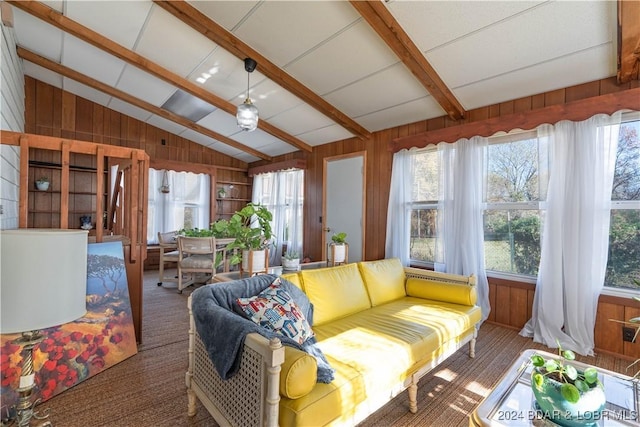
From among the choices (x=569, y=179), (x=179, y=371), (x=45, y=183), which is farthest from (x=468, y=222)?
(x=45, y=183)

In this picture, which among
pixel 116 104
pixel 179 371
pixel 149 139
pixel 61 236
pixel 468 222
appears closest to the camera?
pixel 61 236

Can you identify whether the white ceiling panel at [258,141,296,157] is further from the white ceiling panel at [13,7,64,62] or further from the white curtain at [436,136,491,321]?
the white ceiling panel at [13,7,64,62]

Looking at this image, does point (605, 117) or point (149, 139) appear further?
point (149, 139)

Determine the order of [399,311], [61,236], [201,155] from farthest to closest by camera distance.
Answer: [201,155], [399,311], [61,236]

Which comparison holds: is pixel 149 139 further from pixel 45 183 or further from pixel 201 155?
pixel 45 183

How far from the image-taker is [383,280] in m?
2.80

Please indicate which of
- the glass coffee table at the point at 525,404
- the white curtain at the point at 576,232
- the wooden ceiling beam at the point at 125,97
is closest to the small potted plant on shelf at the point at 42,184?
the wooden ceiling beam at the point at 125,97

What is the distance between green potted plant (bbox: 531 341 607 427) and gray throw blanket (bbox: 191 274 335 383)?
2.96ft

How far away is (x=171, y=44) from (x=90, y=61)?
160 centimetres

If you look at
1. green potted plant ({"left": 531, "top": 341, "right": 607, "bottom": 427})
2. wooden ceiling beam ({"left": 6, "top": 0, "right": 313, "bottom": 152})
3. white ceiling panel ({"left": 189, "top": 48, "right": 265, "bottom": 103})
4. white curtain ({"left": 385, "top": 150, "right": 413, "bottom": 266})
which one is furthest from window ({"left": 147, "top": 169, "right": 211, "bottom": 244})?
green potted plant ({"left": 531, "top": 341, "right": 607, "bottom": 427})

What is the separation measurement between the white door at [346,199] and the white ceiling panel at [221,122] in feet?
5.85

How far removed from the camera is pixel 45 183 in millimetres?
4957

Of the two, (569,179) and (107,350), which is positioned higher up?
(569,179)

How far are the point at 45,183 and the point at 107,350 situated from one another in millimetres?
4204
